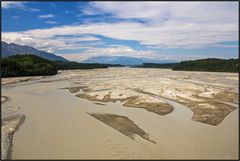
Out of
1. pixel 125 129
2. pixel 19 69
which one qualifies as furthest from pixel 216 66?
pixel 125 129

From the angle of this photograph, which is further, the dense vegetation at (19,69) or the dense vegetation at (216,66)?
the dense vegetation at (216,66)

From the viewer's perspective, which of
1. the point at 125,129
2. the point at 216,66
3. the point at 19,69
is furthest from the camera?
the point at 216,66

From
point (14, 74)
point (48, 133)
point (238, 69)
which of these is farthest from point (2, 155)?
point (238, 69)

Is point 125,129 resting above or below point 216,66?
below

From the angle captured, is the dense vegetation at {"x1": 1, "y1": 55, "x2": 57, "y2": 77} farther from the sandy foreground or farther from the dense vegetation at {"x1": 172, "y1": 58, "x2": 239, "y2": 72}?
the dense vegetation at {"x1": 172, "y1": 58, "x2": 239, "y2": 72}

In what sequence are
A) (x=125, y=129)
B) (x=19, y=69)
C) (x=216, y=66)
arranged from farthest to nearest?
1. (x=216, y=66)
2. (x=19, y=69)
3. (x=125, y=129)

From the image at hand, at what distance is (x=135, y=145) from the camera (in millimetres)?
13742

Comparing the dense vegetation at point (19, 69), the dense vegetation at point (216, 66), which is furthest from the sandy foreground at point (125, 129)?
the dense vegetation at point (216, 66)

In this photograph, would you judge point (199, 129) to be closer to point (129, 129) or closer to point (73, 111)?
point (129, 129)

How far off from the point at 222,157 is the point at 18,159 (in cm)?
956

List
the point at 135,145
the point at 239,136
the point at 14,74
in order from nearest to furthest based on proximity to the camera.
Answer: the point at 135,145, the point at 239,136, the point at 14,74

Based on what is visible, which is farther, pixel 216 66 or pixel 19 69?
pixel 216 66

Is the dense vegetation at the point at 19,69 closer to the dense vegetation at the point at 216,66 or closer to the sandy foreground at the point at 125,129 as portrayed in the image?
the sandy foreground at the point at 125,129

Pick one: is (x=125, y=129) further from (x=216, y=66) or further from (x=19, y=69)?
(x=216, y=66)
